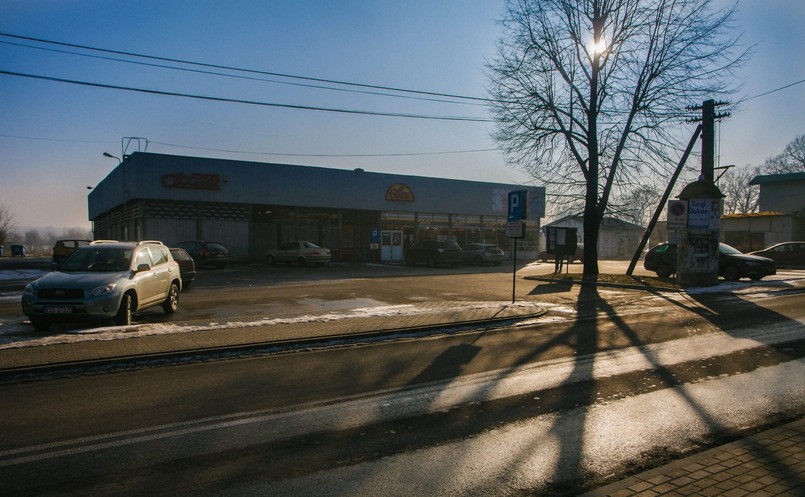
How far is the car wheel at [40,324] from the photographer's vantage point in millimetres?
9130

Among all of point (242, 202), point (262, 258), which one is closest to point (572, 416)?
point (242, 202)

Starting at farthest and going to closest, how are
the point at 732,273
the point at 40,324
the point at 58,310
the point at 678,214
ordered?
the point at 732,273 < the point at 678,214 < the point at 40,324 < the point at 58,310

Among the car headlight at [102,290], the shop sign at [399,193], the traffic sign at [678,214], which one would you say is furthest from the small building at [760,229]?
the car headlight at [102,290]

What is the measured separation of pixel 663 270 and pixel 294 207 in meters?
24.1

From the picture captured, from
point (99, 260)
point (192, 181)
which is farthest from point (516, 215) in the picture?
point (192, 181)

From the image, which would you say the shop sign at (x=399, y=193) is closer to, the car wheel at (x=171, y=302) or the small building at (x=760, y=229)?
the small building at (x=760, y=229)

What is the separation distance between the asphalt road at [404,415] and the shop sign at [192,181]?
1039 inches

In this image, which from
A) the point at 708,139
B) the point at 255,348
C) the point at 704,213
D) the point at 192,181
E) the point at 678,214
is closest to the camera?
the point at 255,348

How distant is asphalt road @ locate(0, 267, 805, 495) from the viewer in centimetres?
359

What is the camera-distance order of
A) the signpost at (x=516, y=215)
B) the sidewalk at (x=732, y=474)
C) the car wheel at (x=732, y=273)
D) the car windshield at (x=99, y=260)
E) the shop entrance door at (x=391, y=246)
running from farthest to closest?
the shop entrance door at (x=391, y=246), the car wheel at (x=732, y=273), the signpost at (x=516, y=215), the car windshield at (x=99, y=260), the sidewalk at (x=732, y=474)

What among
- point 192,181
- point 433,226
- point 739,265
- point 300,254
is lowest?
point 739,265

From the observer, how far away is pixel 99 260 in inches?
401

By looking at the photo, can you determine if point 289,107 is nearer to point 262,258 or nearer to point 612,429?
point 612,429

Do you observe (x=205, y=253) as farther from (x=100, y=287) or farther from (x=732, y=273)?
(x=732, y=273)
